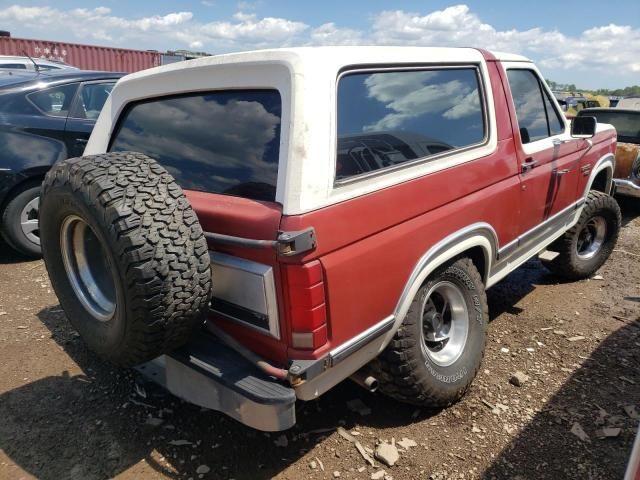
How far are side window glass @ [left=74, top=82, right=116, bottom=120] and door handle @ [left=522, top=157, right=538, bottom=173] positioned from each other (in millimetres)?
4351

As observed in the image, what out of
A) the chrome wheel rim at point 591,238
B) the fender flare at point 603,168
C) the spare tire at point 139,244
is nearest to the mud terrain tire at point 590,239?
the chrome wheel rim at point 591,238

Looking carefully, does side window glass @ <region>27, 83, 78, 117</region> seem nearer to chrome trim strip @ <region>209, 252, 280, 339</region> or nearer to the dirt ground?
the dirt ground

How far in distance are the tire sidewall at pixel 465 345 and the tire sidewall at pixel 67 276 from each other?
1354 mm

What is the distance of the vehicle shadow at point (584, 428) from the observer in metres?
2.37

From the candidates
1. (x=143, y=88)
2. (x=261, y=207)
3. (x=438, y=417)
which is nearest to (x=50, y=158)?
(x=143, y=88)

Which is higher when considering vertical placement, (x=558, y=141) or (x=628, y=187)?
(x=558, y=141)

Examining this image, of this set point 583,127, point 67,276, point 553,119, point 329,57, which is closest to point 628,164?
point 583,127

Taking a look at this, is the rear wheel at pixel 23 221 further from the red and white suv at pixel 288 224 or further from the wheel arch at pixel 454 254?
the wheel arch at pixel 454 254

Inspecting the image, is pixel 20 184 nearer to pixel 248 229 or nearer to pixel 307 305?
pixel 248 229

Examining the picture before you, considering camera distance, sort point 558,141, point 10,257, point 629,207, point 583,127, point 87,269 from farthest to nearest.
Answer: point 629,207 < point 10,257 < point 583,127 < point 558,141 < point 87,269

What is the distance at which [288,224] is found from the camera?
1.87 meters

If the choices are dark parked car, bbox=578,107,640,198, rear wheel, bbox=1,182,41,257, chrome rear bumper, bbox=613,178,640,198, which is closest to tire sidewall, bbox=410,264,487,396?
rear wheel, bbox=1,182,41,257

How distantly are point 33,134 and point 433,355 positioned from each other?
14.4 ft

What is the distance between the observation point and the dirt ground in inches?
94.5
